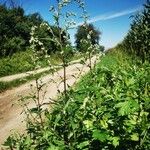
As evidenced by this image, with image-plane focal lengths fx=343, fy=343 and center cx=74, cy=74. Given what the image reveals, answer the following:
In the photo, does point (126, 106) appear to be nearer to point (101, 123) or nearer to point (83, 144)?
point (101, 123)

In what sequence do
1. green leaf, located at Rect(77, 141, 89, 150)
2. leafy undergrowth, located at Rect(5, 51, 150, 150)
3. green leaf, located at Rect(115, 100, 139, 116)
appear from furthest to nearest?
green leaf, located at Rect(77, 141, 89, 150)
leafy undergrowth, located at Rect(5, 51, 150, 150)
green leaf, located at Rect(115, 100, 139, 116)

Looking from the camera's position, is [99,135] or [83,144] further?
[83,144]

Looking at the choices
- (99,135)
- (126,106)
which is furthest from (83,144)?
(126,106)

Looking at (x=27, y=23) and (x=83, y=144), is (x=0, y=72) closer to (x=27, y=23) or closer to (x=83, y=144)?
(x=27, y=23)

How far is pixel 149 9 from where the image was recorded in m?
16.4

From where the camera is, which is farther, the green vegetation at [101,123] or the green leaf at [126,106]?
the green vegetation at [101,123]

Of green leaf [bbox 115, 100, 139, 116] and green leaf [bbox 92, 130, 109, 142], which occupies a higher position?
green leaf [bbox 115, 100, 139, 116]

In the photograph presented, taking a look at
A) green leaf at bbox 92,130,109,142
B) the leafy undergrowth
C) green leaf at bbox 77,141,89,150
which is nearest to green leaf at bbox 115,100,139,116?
the leafy undergrowth

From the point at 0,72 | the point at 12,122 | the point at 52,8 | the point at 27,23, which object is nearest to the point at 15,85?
the point at 0,72

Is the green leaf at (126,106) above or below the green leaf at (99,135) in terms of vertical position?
above

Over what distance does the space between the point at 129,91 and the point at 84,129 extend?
1.90 ft

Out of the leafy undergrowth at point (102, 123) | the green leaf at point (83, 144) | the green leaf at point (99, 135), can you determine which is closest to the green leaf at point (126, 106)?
the leafy undergrowth at point (102, 123)

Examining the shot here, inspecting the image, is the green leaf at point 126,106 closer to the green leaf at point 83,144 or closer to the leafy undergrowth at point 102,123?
the leafy undergrowth at point 102,123

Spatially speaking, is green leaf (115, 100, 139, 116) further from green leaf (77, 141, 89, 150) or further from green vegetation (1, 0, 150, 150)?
green leaf (77, 141, 89, 150)
